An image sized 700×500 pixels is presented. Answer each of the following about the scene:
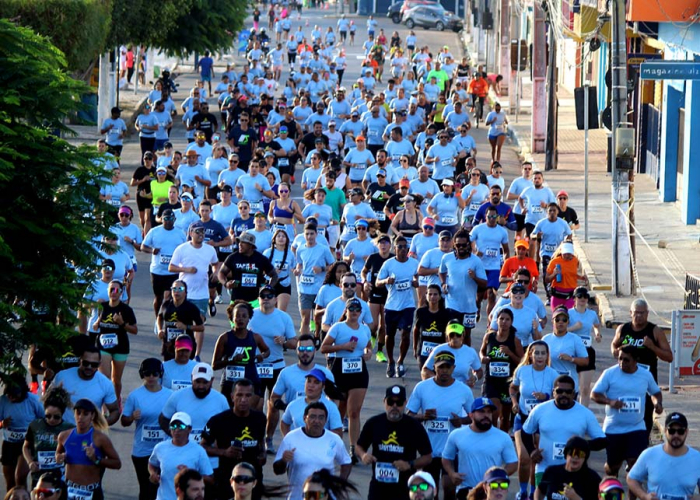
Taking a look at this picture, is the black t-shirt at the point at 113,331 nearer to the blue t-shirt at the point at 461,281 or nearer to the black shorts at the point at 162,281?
the black shorts at the point at 162,281

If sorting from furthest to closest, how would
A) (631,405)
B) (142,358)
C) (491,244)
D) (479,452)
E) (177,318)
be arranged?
1. (491,244)
2. (142,358)
3. (177,318)
4. (631,405)
5. (479,452)

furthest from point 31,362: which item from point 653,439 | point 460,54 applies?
point 460,54

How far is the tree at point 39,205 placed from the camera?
11.4 m

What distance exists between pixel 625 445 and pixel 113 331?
5.27 m

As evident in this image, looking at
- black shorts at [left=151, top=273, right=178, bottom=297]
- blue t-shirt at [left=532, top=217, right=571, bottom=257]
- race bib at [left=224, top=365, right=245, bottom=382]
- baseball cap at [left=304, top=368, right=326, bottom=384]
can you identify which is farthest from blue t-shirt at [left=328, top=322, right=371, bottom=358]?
blue t-shirt at [left=532, top=217, right=571, bottom=257]

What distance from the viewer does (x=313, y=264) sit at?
1653 cm

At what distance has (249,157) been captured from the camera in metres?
26.3

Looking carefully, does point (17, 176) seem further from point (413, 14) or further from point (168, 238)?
point (413, 14)

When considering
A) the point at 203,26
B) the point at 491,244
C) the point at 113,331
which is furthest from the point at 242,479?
the point at 203,26

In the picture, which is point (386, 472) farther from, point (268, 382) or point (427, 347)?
point (427, 347)

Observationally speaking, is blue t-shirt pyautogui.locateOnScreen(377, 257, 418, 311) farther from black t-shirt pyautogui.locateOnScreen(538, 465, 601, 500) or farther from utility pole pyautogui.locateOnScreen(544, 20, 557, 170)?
utility pole pyautogui.locateOnScreen(544, 20, 557, 170)

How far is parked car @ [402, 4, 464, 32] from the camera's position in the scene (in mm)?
78250

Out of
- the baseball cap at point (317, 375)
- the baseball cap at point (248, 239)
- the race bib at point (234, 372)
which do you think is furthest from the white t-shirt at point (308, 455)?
the baseball cap at point (248, 239)

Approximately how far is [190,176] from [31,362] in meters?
9.60
